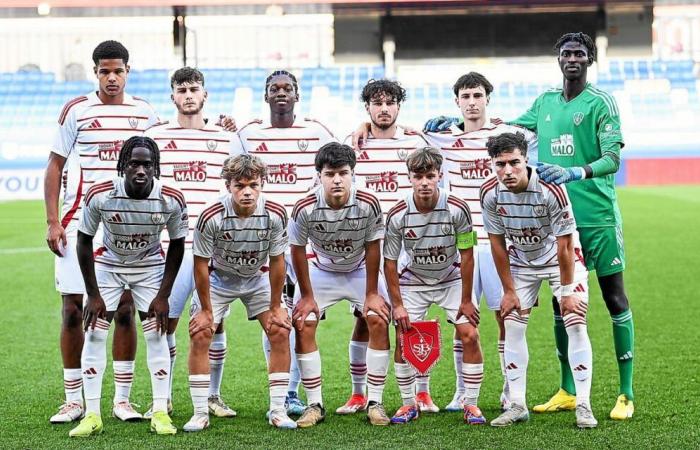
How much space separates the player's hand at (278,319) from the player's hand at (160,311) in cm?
52

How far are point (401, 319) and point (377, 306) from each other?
14 centimetres

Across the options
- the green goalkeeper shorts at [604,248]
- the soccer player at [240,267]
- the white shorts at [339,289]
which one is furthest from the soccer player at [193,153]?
the green goalkeeper shorts at [604,248]

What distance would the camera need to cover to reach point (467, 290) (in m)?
5.45

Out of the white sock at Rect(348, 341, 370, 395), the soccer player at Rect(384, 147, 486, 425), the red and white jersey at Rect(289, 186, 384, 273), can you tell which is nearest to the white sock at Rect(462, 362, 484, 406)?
the soccer player at Rect(384, 147, 486, 425)

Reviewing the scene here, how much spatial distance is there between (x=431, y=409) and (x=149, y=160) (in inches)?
78.9

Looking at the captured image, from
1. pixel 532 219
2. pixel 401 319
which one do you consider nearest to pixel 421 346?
pixel 401 319

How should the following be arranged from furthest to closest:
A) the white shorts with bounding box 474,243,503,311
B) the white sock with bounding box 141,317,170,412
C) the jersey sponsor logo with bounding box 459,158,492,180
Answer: the jersey sponsor logo with bounding box 459,158,492,180 → the white shorts with bounding box 474,243,503,311 → the white sock with bounding box 141,317,170,412

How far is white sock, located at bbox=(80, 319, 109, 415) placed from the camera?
5289 millimetres

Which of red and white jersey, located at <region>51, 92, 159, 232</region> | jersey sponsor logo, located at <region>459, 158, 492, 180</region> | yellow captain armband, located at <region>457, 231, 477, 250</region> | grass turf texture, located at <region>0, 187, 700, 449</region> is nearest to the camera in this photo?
grass turf texture, located at <region>0, 187, 700, 449</region>

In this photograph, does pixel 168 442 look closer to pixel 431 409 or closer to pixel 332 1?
pixel 431 409

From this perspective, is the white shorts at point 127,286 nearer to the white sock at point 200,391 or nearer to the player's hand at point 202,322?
the player's hand at point 202,322

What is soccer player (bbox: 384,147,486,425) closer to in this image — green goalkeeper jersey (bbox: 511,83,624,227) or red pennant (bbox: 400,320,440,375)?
red pennant (bbox: 400,320,440,375)

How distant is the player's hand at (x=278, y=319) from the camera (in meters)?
5.41

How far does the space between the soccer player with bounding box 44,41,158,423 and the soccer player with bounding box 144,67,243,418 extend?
0.70 feet
